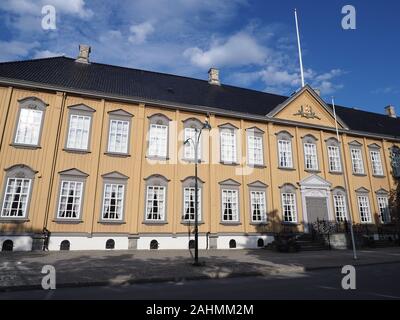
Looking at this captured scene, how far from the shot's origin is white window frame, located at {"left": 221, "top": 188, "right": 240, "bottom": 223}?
21125mm

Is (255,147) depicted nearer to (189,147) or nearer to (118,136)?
(189,147)

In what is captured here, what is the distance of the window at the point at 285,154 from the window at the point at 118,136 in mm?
12457

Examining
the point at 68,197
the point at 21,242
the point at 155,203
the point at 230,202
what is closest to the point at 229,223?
the point at 230,202

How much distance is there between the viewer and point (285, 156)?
24.3 meters

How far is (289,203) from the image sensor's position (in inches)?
915

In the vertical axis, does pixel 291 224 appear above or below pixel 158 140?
below

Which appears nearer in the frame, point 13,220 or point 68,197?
point 13,220

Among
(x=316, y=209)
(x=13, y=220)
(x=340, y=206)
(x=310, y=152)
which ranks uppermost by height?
(x=310, y=152)

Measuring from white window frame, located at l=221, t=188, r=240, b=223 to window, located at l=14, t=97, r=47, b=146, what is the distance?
12.9 metres

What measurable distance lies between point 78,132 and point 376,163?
2661cm

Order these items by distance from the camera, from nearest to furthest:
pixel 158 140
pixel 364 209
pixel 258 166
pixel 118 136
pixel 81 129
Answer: pixel 81 129 < pixel 118 136 < pixel 158 140 < pixel 258 166 < pixel 364 209

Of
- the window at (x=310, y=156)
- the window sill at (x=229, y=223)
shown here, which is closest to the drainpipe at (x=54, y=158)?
the window sill at (x=229, y=223)

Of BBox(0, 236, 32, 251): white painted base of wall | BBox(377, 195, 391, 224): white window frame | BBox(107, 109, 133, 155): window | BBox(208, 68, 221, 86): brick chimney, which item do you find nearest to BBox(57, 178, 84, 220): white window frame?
BBox(0, 236, 32, 251): white painted base of wall
